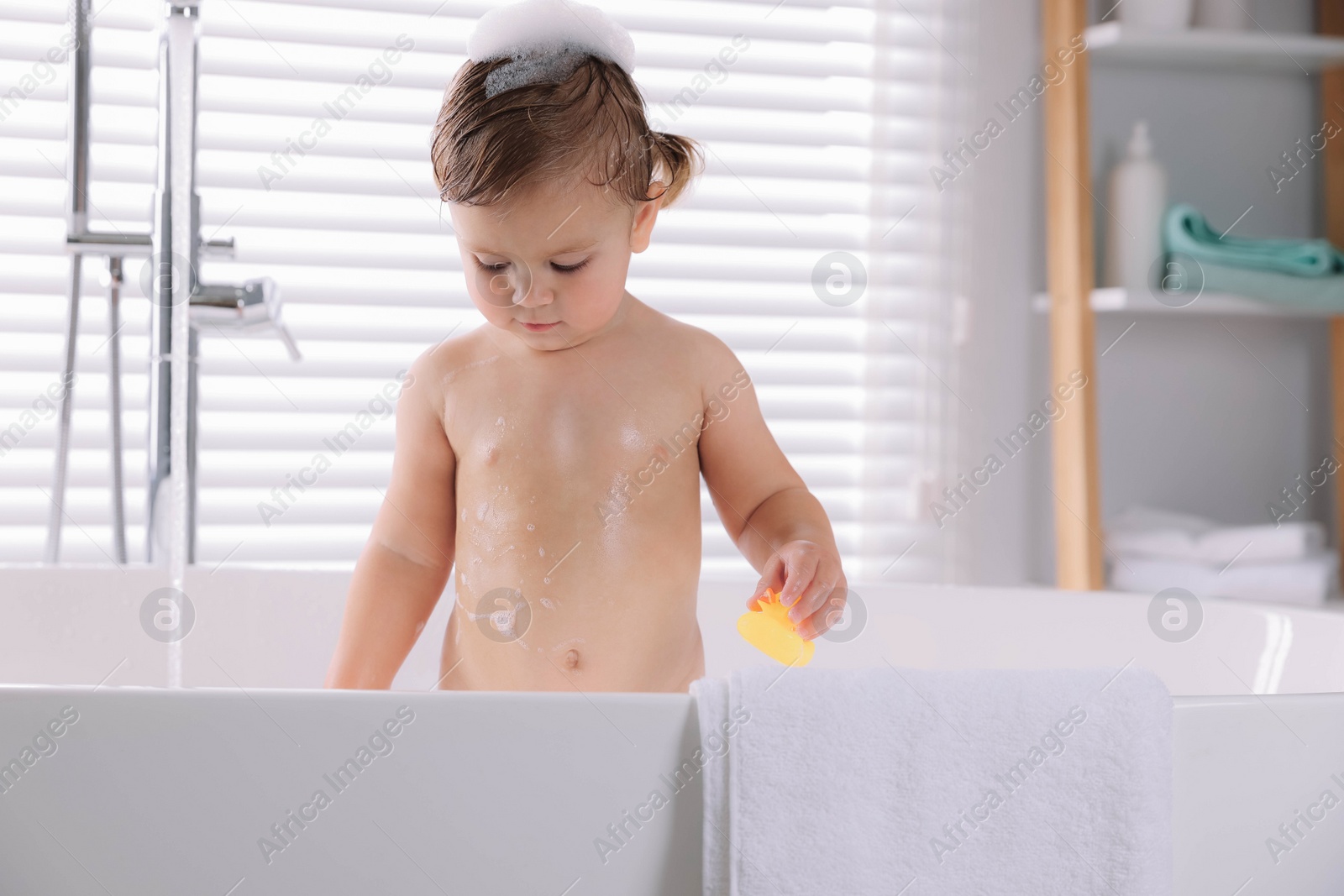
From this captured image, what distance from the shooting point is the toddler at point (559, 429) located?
827mm

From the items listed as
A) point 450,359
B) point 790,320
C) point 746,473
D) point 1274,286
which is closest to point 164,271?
point 450,359

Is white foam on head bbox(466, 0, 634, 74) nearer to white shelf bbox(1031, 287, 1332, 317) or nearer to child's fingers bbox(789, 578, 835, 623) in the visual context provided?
child's fingers bbox(789, 578, 835, 623)

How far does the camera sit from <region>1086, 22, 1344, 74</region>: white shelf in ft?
5.21

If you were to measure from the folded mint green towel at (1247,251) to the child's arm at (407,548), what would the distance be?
1079mm

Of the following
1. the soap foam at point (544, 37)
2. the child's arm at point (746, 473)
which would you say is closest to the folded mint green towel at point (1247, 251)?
the child's arm at point (746, 473)

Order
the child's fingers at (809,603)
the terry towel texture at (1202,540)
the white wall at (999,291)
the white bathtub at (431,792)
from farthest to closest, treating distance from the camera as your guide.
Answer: the white wall at (999,291), the terry towel texture at (1202,540), the child's fingers at (809,603), the white bathtub at (431,792)

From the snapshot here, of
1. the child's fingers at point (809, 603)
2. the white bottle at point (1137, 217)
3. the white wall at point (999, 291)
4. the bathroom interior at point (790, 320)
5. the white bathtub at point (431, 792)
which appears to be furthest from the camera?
the white wall at point (999, 291)

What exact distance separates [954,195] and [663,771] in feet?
4.32

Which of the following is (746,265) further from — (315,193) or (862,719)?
(862,719)

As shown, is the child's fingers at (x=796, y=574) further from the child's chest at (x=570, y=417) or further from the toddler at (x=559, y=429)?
the child's chest at (x=570, y=417)

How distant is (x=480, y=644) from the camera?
3.07 ft

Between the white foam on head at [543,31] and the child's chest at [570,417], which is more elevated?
the white foam on head at [543,31]

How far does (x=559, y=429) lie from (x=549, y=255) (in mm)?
162

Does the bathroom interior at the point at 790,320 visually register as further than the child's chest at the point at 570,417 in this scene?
Yes
